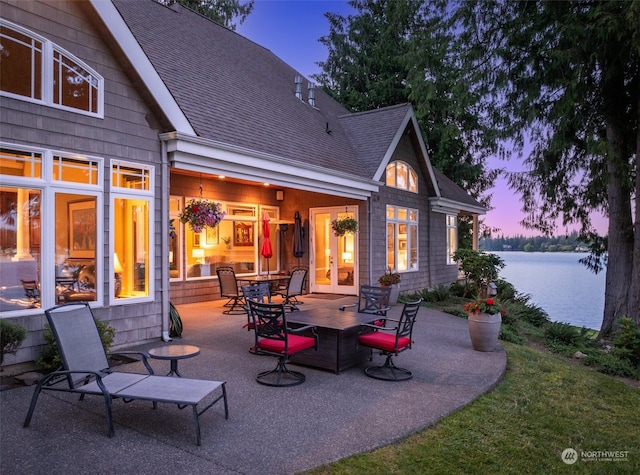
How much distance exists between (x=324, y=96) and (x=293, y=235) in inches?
281

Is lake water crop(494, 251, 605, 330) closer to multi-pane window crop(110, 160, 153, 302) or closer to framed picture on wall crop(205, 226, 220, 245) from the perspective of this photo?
framed picture on wall crop(205, 226, 220, 245)

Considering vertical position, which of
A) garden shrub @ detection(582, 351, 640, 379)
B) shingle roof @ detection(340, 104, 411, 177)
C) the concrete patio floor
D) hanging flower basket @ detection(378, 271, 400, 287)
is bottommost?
garden shrub @ detection(582, 351, 640, 379)

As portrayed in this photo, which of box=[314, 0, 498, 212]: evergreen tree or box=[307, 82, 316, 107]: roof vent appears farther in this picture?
box=[314, 0, 498, 212]: evergreen tree

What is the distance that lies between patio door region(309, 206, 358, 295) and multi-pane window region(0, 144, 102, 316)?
780 centimetres

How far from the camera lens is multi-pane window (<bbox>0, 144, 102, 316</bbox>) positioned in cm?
560

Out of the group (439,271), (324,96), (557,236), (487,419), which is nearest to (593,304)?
(557,236)

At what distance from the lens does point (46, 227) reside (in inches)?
229

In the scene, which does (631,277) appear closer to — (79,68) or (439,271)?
(439,271)

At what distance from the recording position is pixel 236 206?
12.4m

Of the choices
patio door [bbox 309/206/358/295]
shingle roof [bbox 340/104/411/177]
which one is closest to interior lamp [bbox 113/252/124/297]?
patio door [bbox 309/206/358/295]

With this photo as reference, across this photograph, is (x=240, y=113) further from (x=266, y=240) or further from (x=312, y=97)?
(x=312, y=97)

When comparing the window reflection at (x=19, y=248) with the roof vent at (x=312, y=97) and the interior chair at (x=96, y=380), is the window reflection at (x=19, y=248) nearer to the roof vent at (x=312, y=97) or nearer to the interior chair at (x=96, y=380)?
the interior chair at (x=96, y=380)

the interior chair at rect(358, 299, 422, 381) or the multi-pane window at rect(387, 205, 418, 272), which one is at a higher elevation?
the multi-pane window at rect(387, 205, 418, 272)

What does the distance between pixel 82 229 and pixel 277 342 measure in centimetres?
327
